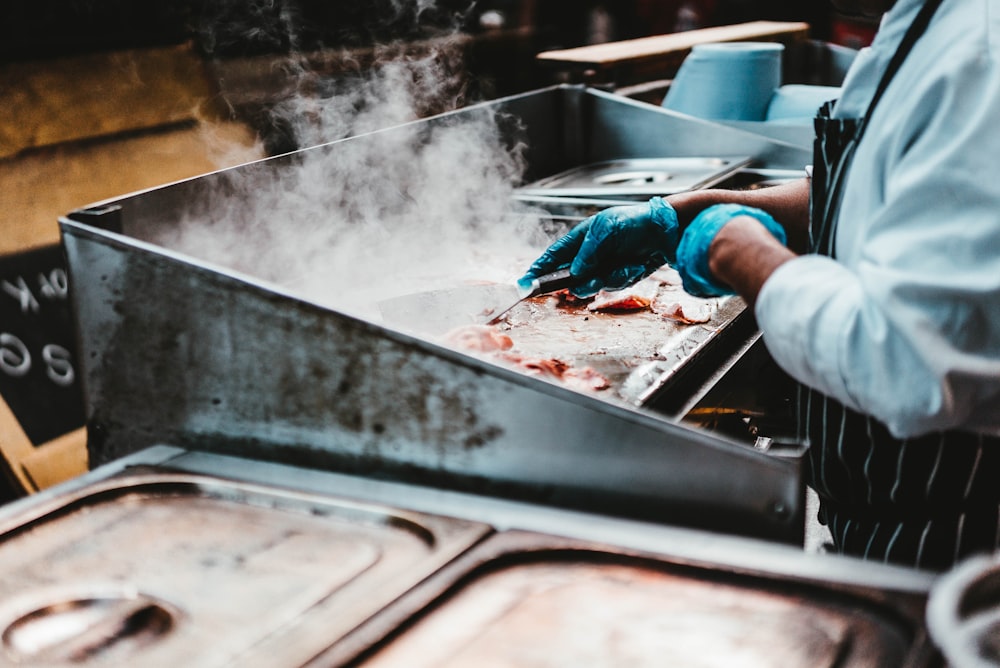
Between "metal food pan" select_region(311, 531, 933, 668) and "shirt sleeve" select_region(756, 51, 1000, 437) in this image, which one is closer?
"metal food pan" select_region(311, 531, 933, 668)

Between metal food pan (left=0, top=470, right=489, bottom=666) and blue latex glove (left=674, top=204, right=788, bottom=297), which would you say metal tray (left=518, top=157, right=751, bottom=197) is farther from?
metal food pan (left=0, top=470, right=489, bottom=666)

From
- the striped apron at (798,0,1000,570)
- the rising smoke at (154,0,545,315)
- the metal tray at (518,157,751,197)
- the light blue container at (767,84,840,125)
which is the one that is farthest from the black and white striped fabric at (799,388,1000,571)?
the light blue container at (767,84,840,125)

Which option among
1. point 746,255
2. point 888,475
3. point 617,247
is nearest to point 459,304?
point 617,247

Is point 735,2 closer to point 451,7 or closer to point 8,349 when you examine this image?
point 451,7

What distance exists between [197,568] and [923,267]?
3.63ft

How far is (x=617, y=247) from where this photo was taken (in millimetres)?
2188

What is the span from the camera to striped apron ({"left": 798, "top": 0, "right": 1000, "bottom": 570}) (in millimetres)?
1591

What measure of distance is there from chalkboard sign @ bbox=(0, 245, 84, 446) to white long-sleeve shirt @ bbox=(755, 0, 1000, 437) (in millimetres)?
2840

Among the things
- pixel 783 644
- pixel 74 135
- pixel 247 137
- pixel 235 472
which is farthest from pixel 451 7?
pixel 783 644

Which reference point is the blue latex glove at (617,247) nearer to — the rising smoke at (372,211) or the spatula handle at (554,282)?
the spatula handle at (554,282)

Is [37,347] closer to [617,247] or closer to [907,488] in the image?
[617,247]

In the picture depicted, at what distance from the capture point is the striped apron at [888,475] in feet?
5.22

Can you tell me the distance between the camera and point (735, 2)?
1083 centimetres

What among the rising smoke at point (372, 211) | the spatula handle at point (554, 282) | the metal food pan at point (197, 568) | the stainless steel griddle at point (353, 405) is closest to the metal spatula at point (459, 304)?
the spatula handle at point (554, 282)
